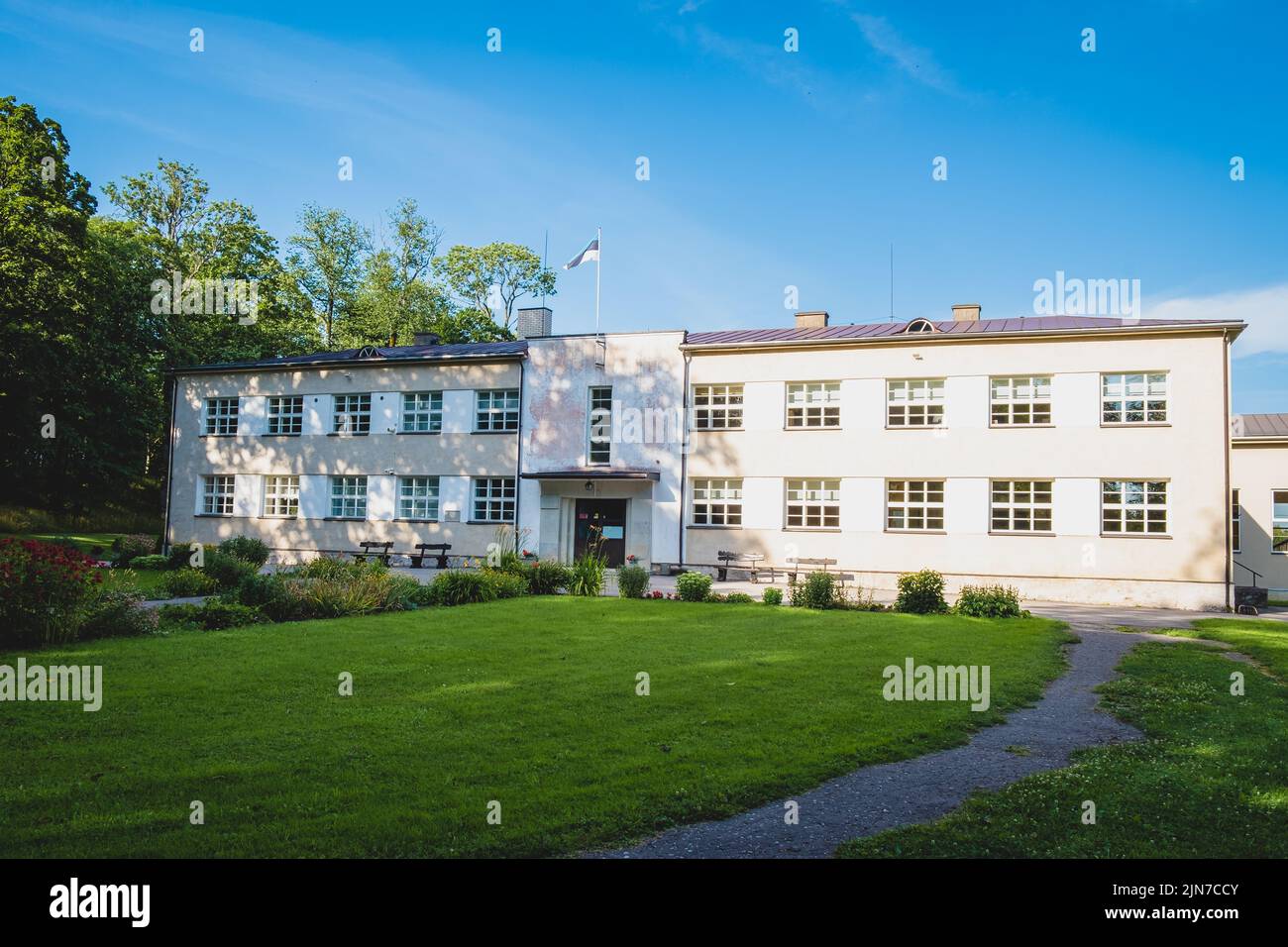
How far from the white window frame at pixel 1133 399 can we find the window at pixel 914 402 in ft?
15.1

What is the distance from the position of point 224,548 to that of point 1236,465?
33.5 metres

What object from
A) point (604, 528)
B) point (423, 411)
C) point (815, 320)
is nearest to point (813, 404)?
point (815, 320)

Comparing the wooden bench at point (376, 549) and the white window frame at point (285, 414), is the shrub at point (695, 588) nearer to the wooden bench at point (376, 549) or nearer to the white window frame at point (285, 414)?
the wooden bench at point (376, 549)

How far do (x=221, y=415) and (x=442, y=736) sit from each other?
112ft

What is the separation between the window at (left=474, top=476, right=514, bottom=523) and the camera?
31.5 meters

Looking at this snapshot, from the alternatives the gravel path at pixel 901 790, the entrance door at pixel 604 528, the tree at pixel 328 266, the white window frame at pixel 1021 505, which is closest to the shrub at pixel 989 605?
the white window frame at pixel 1021 505

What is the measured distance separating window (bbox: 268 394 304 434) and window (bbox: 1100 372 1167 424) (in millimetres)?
29369

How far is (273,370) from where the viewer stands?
3556 cm

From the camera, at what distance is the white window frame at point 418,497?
Answer: 32531mm

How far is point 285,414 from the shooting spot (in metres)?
35.3

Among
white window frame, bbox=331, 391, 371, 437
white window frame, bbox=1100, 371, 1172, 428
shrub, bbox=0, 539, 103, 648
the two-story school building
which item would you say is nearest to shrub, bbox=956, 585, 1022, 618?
the two-story school building

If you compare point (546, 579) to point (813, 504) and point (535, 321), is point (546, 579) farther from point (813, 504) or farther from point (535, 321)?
point (535, 321)

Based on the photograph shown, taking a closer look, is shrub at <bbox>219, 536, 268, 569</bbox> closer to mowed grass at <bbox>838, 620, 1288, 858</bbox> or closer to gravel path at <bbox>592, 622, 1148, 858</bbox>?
gravel path at <bbox>592, 622, 1148, 858</bbox>
